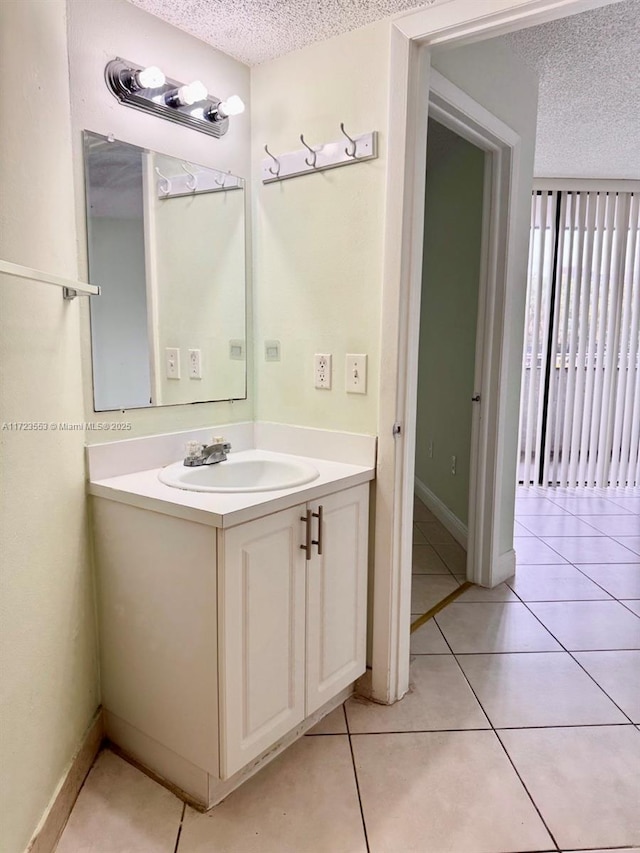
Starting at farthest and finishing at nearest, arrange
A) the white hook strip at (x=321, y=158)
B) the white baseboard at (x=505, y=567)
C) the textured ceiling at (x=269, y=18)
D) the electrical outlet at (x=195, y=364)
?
the white baseboard at (x=505, y=567) → the electrical outlet at (x=195, y=364) → the white hook strip at (x=321, y=158) → the textured ceiling at (x=269, y=18)

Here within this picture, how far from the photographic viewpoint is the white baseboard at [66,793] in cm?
136

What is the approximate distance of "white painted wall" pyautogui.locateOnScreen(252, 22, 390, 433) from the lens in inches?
72.5

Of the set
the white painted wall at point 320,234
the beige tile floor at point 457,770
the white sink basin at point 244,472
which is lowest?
the beige tile floor at point 457,770

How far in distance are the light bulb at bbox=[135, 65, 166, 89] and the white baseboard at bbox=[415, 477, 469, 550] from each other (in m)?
2.62

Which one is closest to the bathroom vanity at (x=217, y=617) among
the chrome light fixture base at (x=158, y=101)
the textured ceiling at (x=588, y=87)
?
the chrome light fixture base at (x=158, y=101)

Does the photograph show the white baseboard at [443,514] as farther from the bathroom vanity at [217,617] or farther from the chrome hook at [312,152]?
the chrome hook at [312,152]

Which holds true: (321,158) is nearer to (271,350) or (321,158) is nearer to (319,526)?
(271,350)

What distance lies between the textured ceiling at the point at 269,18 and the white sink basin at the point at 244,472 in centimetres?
138

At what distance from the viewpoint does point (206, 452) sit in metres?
1.88

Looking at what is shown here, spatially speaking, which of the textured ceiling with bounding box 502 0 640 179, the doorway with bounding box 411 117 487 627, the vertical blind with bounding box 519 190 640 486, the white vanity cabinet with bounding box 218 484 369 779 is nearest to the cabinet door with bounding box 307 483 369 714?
the white vanity cabinet with bounding box 218 484 369 779

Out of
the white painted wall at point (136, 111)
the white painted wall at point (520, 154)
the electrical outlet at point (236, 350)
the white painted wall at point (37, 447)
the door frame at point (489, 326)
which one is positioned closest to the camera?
the white painted wall at point (37, 447)

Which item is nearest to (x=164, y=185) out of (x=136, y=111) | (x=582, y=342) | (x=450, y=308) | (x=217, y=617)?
(x=136, y=111)

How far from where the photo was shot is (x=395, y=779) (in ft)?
5.38

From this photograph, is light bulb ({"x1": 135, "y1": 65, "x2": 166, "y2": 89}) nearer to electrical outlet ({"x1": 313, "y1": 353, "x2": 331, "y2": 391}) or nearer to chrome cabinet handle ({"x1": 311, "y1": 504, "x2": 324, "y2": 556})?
electrical outlet ({"x1": 313, "y1": 353, "x2": 331, "y2": 391})
